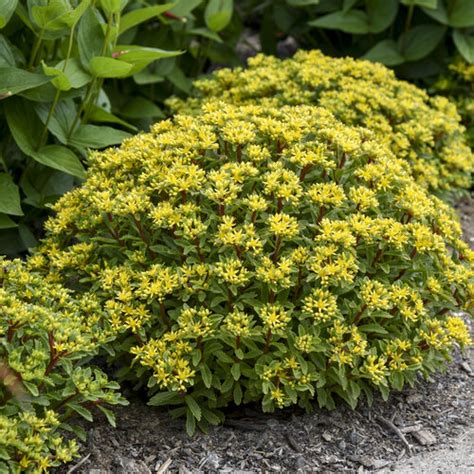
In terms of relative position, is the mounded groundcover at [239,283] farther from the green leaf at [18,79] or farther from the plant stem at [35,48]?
the plant stem at [35,48]

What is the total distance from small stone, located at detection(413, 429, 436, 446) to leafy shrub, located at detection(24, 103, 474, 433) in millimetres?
273

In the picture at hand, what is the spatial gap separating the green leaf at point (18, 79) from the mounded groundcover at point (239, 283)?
1.85ft

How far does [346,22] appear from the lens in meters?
6.11

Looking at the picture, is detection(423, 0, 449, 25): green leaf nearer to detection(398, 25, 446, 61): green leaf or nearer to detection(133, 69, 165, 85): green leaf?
detection(398, 25, 446, 61): green leaf

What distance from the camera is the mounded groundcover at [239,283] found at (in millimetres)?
3217

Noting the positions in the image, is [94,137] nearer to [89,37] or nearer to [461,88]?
[89,37]

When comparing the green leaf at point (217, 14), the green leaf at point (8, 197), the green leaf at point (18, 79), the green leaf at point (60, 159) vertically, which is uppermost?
the green leaf at point (18, 79)

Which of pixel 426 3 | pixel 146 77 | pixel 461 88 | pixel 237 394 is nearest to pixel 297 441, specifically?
pixel 237 394

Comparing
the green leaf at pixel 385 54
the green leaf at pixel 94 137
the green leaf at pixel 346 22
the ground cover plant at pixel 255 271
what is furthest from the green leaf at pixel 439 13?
the green leaf at pixel 94 137

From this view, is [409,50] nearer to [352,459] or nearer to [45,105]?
[45,105]

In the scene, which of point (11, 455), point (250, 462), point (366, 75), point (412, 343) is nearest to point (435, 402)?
point (412, 343)

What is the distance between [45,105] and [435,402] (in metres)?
2.47

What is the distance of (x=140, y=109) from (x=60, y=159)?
1.35 meters

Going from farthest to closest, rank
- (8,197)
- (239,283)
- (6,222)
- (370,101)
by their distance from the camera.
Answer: (370,101)
(6,222)
(8,197)
(239,283)
